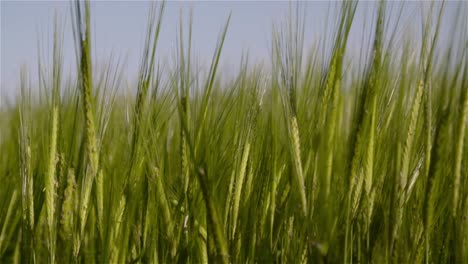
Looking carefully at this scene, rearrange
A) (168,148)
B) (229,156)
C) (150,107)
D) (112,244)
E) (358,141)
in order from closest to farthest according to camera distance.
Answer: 1. (358,141)
2. (112,244)
3. (150,107)
4. (229,156)
5. (168,148)

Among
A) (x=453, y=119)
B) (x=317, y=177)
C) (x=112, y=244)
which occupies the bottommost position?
(x=112, y=244)

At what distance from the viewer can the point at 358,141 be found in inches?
43.6

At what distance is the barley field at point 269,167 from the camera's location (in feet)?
3.68

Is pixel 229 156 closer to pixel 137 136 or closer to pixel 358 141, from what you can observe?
pixel 137 136

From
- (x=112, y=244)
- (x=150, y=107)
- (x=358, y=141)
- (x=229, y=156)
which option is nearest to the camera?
(x=358, y=141)

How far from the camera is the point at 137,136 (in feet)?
4.27

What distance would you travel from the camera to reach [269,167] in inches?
56.0

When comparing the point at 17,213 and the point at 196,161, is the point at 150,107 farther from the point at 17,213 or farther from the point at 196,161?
the point at 17,213

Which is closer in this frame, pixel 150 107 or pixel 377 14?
pixel 377 14

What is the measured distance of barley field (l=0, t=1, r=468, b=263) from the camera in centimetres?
112

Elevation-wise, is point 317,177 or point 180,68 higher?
point 180,68

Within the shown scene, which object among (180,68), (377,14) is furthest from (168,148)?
(377,14)

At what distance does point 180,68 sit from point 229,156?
10.3 inches

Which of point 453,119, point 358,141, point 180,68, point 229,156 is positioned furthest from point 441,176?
point 180,68
